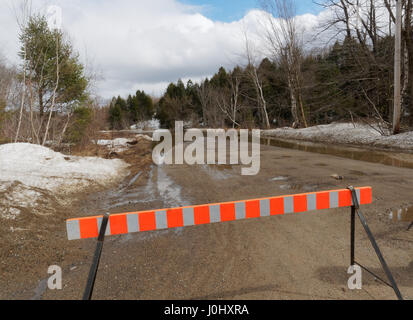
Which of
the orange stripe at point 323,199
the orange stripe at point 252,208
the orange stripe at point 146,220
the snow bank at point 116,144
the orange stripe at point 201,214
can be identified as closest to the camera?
the orange stripe at point 146,220

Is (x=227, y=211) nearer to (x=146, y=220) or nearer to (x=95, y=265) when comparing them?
(x=146, y=220)

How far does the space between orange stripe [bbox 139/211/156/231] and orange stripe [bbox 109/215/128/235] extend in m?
0.14

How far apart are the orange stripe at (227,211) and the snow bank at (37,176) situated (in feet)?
15.1

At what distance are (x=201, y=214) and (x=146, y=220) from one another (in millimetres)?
559

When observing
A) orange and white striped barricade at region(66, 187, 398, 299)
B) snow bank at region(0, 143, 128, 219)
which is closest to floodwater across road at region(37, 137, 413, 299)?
orange and white striped barricade at region(66, 187, 398, 299)

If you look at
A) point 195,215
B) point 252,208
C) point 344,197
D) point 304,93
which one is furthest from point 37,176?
point 304,93

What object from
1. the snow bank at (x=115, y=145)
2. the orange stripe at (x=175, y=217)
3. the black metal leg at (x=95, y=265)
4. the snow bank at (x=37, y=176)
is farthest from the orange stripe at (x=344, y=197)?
the snow bank at (x=115, y=145)

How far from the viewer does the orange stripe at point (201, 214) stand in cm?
283

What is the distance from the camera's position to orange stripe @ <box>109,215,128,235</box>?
2.66m

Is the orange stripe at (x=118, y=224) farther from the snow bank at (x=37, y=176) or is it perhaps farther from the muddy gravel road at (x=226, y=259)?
the snow bank at (x=37, y=176)

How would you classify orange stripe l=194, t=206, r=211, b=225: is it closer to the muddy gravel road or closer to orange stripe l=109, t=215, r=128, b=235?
orange stripe l=109, t=215, r=128, b=235

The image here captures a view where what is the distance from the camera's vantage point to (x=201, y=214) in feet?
9.34

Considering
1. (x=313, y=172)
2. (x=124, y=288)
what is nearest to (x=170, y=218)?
(x=124, y=288)
